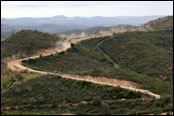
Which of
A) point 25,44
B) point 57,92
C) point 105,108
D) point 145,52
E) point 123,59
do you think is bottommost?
point 105,108

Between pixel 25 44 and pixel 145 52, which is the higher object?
pixel 25 44

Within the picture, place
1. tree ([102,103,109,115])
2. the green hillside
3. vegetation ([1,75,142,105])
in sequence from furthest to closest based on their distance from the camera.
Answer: the green hillside
vegetation ([1,75,142,105])
tree ([102,103,109,115])

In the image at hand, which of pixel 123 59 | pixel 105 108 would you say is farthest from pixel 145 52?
pixel 105 108

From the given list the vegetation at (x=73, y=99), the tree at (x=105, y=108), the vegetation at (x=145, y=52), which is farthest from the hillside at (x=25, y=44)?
the tree at (x=105, y=108)

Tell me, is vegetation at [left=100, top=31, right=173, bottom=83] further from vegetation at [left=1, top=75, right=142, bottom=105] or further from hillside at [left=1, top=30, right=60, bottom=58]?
vegetation at [left=1, top=75, right=142, bottom=105]

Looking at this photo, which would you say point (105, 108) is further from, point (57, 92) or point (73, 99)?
point (57, 92)

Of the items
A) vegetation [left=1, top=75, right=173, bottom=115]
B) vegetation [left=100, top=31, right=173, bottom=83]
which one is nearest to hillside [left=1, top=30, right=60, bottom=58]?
vegetation [left=1, top=75, right=173, bottom=115]

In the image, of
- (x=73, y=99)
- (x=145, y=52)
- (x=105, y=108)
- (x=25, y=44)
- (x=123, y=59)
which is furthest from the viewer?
(x=123, y=59)

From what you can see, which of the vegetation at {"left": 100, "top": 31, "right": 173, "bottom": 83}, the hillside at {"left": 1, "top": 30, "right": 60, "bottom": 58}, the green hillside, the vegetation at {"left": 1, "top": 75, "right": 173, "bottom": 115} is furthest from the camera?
the vegetation at {"left": 100, "top": 31, "right": 173, "bottom": 83}

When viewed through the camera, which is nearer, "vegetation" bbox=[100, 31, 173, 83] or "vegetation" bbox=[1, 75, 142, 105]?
"vegetation" bbox=[1, 75, 142, 105]

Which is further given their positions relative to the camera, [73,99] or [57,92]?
[57,92]
